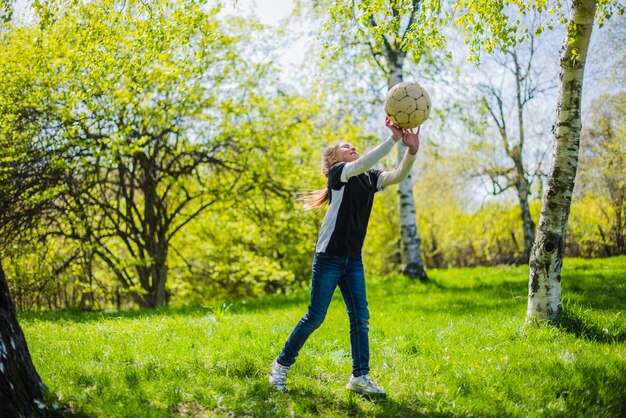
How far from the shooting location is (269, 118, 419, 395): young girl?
Answer: 185 inches

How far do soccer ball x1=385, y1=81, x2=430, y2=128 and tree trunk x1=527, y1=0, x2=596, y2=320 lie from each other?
2.62m

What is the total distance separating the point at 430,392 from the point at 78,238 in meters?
10.4

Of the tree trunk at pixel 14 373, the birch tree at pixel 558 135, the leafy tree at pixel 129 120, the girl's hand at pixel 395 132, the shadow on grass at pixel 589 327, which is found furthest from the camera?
the leafy tree at pixel 129 120

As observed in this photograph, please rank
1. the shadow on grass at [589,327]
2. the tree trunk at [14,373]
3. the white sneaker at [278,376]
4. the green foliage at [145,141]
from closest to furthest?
the tree trunk at [14,373]
the white sneaker at [278,376]
the shadow on grass at [589,327]
the green foliage at [145,141]

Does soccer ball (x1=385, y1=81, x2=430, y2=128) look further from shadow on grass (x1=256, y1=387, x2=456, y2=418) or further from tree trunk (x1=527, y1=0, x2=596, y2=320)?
tree trunk (x1=527, y1=0, x2=596, y2=320)

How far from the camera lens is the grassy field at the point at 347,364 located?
14.5 feet

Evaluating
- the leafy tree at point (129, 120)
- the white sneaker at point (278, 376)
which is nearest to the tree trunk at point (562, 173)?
the white sneaker at point (278, 376)

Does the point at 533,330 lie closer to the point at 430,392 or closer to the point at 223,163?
the point at 430,392

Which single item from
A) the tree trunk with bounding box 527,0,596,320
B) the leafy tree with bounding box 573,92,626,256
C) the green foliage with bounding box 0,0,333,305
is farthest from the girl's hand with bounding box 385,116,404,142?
the leafy tree with bounding box 573,92,626,256

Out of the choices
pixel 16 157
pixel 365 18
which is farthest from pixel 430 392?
pixel 16 157

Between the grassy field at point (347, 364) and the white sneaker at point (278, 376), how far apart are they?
3.9 inches

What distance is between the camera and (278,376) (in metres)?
4.85

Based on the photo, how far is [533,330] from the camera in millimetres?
6461

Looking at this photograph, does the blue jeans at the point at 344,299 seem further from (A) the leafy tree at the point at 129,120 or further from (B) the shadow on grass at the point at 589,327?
(A) the leafy tree at the point at 129,120
